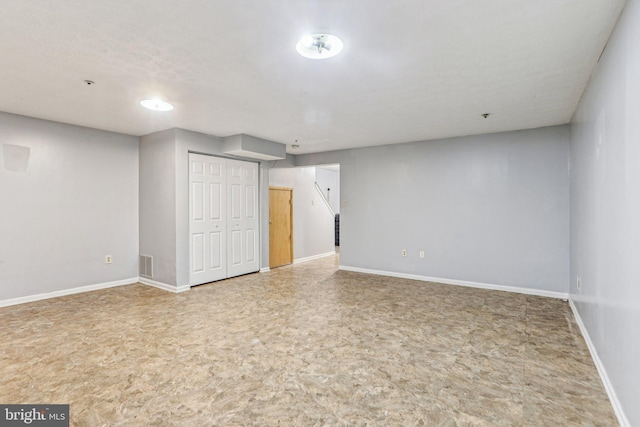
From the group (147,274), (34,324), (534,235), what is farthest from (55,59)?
(534,235)

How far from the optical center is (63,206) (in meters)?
4.58

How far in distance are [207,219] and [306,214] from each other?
2887 mm

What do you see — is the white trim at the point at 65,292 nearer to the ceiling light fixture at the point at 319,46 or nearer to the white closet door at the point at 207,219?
the white closet door at the point at 207,219

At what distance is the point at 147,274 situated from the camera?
5250 mm

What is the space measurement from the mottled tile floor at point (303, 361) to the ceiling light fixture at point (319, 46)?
7.76 feet

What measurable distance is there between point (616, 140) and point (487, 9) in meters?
1.15

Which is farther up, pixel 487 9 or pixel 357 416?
pixel 487 9

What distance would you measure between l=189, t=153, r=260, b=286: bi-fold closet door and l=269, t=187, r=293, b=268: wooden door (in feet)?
2.06

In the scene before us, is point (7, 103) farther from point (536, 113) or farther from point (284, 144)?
point (536, 113)

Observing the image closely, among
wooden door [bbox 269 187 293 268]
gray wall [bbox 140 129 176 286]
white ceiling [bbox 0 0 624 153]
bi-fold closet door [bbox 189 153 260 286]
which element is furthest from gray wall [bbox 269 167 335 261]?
white ceiling [bbox 0 0 624 153]

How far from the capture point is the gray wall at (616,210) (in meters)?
1.70

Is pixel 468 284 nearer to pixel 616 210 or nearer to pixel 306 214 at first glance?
pixel 616 210

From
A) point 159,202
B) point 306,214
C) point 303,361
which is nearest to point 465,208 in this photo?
point 306,214
